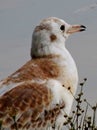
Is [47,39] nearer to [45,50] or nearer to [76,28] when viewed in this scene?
[45,50]

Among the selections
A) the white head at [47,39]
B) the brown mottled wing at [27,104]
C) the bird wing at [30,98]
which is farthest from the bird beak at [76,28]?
the brown mottled wing at [27,104]

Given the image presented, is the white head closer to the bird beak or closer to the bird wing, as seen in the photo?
the bird beak

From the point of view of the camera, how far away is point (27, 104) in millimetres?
9500

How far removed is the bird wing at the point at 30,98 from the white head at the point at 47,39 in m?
1.04

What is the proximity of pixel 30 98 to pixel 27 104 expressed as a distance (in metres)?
0.13

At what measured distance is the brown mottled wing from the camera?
9.33 m

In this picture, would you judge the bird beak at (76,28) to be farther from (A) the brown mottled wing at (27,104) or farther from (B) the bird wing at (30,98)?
(A) the brown mottled wing at (27,104)

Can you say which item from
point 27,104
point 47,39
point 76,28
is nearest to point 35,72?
point 27,104

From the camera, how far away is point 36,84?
9742 millimetres

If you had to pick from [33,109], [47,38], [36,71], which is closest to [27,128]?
[33,109]

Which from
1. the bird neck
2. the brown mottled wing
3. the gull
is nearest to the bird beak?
the bird neck

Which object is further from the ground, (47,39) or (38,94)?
(47,39)

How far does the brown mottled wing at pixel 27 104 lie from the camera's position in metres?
9.33

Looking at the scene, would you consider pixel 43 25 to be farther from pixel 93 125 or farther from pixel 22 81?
pixel 93 125
